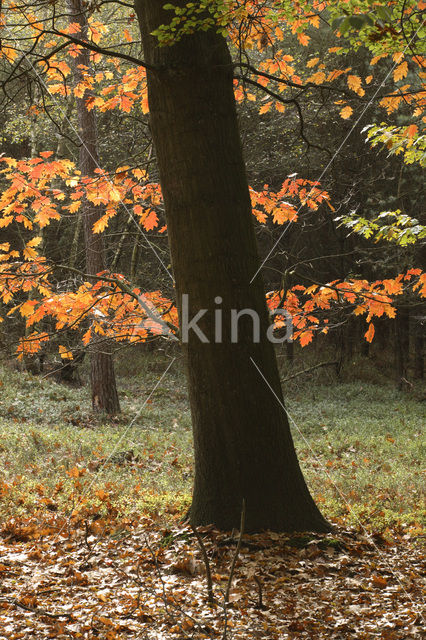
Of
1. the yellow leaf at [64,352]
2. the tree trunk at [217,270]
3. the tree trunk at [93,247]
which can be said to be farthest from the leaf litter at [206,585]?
the tree trunk at [93,247]

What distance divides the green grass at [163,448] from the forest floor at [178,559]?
4 cm

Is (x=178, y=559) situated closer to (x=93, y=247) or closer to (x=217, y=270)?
(x=217, y=270)

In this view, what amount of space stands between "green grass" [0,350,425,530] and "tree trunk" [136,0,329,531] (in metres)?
0.79

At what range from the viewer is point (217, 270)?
382cm

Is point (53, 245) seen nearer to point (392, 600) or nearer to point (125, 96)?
point (125, 96)

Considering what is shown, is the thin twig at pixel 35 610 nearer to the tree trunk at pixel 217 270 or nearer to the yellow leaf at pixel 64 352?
the tree trunk at pixel 217 270

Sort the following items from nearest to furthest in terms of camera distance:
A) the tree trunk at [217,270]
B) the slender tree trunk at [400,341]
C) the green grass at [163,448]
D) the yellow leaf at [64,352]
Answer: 1. the tree trunk at [217,270]
2. the yellow leaf at [64,352]
3. the green grass at [163,448]
4. the slender tree trunk at [400,341]

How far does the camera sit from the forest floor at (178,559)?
2.98 m

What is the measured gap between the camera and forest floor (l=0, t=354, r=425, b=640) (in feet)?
9.79

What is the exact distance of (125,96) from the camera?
19.1ft

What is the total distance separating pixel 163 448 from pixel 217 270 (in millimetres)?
6703

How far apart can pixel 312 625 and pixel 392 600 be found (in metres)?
0.57

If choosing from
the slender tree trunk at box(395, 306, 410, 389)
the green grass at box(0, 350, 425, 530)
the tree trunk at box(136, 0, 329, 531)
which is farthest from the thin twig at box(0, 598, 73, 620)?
the slender tree trunk at box(395, 306, 410, 389)

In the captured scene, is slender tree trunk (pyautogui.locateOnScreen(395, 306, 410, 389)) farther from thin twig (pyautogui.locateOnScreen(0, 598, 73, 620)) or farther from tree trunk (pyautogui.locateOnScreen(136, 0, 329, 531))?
thin twig (pyautogui.locateOnScreen(0, 598, 73, 620))
